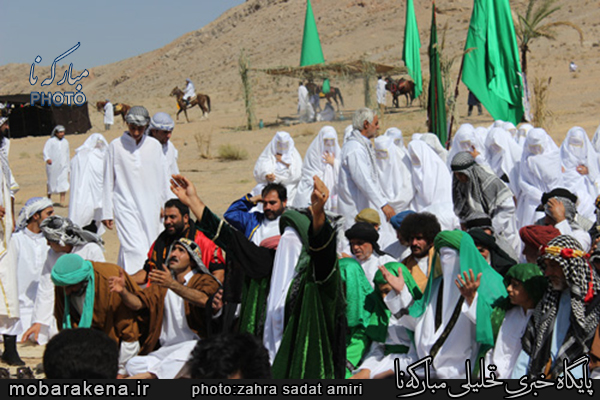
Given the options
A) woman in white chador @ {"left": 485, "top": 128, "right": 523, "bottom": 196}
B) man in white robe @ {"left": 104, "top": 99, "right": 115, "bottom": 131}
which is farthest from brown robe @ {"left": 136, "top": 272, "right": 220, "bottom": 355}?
man in white robe @ {"left": 104, "top": 99, "right": 115, "bottom": 131}

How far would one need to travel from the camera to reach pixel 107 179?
21.5 feet

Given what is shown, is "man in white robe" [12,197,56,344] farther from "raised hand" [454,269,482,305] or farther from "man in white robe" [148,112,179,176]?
"raised hand" [454,269,482,305]

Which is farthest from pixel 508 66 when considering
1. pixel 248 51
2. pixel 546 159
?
pixel 248 51

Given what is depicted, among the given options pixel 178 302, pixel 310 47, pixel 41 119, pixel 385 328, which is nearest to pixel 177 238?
pixel 178 302

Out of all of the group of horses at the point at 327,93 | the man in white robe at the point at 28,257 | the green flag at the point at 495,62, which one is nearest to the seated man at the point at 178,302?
the man in white robe at the point at 28,257

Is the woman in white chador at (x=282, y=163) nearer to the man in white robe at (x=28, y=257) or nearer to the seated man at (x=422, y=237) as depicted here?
the man in white robe at (x=28, y=257)

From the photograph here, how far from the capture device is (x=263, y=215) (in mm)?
5977

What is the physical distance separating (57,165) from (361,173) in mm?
9234

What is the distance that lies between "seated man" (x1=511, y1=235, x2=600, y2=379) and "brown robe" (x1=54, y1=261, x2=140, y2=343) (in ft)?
7.46

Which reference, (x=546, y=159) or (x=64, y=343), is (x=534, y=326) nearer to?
(x=64, y=343)

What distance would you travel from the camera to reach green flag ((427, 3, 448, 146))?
9875mm

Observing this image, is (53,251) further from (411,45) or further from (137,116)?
(411,45)

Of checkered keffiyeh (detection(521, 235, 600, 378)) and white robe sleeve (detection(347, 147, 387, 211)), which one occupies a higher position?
white robe sleeve (detection(347, 147, 387, 211))

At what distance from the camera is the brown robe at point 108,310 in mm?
4793
